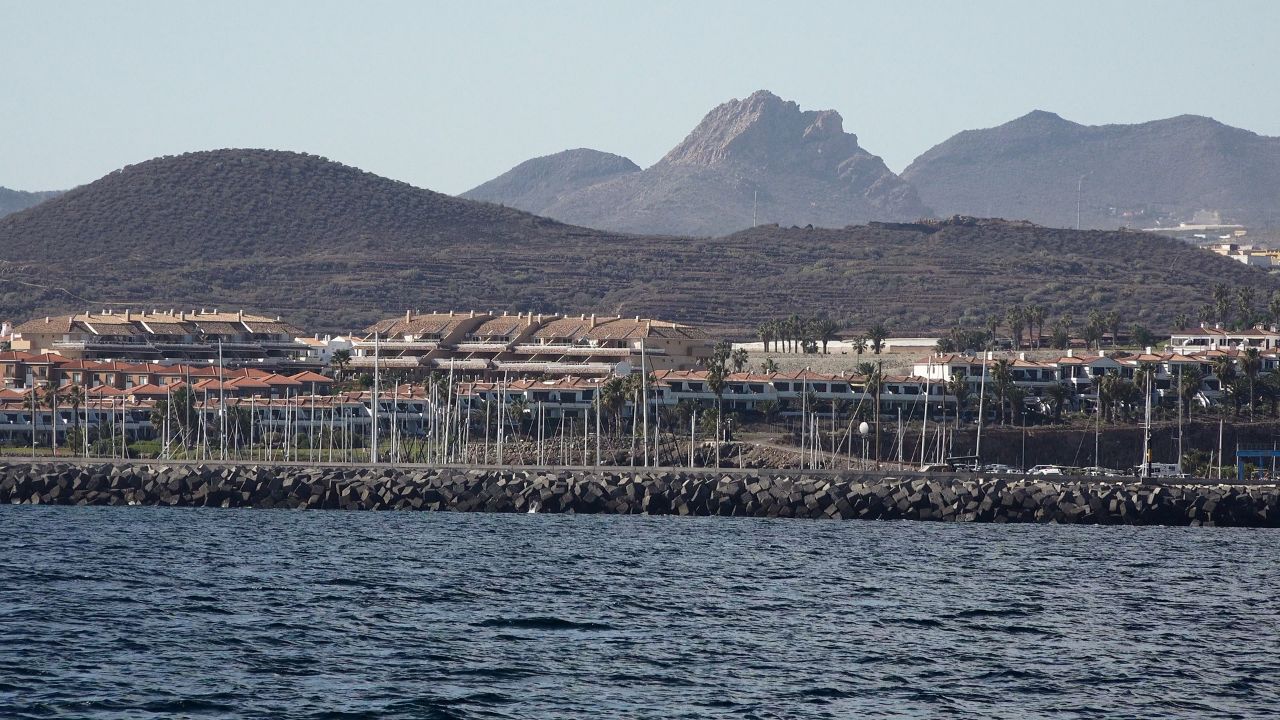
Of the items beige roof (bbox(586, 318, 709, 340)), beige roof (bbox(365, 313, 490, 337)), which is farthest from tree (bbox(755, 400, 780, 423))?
beige roof (bbox(365, 313, 490, 337))

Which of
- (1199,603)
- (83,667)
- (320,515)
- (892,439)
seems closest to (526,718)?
(83,667)

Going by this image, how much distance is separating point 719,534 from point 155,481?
27161mm

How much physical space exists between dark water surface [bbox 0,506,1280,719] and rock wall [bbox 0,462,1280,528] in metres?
6.96

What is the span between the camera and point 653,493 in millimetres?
75938

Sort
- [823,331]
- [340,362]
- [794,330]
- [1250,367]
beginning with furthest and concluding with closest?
[794,330] → [823,331] → [340,362] → [1250,367]

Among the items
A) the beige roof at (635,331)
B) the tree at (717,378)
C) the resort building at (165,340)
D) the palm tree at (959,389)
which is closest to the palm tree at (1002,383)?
the palm tree at (959,389)

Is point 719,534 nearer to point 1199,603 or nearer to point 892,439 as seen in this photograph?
point 1199,603

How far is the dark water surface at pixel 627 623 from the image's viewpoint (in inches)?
1289

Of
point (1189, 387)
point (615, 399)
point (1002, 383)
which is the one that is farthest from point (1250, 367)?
point (615, 399)

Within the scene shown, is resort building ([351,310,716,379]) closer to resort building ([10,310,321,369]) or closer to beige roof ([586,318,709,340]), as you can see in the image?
beige roof ([586,318,709,340])

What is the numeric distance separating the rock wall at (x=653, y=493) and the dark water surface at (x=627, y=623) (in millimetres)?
6961

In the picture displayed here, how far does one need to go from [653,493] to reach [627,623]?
111 ft

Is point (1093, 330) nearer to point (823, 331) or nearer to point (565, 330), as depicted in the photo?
point (823, 331)

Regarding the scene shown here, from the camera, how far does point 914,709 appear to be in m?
32.1
